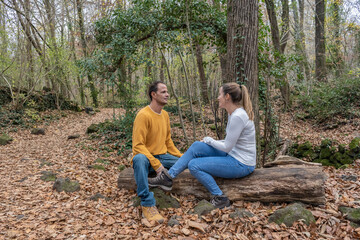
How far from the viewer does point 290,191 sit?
301cm

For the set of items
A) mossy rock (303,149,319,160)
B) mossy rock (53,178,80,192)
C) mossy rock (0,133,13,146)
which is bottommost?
mossy rock (303,149,319,160)

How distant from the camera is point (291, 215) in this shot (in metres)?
2.70

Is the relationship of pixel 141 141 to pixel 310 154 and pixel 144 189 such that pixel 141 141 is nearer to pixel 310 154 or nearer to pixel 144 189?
pixel 144 189

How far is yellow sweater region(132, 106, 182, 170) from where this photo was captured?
3291mm

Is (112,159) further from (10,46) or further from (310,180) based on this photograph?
(10,46)

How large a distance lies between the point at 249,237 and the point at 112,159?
4790mm

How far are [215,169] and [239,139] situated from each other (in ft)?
1.66

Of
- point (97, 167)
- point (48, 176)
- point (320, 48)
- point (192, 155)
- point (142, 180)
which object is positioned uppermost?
point (320, 48)

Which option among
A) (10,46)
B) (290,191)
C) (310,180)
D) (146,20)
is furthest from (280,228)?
(10,46)

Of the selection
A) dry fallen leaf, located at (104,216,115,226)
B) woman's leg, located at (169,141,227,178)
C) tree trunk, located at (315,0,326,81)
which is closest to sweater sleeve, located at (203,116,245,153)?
woman's leg, located at (169,141,227,178)

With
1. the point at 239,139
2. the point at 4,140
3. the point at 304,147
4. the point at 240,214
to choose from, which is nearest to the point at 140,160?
the point at 239,139

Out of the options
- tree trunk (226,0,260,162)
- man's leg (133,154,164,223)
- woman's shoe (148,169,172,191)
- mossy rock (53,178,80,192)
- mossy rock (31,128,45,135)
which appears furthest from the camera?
mossy rock (31,128,45,135)

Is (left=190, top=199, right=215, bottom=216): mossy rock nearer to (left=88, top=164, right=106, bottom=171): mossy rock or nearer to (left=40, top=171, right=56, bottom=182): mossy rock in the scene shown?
(left=40, top=171, right=56, bottom=182): mossy rock

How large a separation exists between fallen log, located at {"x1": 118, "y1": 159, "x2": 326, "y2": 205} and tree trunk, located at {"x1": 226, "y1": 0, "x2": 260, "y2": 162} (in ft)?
6.79
